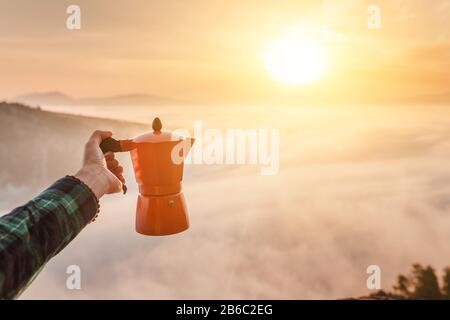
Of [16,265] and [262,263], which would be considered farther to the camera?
[262,263]

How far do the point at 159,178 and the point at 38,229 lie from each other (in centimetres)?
43

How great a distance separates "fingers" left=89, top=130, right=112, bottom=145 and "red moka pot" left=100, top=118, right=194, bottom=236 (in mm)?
49

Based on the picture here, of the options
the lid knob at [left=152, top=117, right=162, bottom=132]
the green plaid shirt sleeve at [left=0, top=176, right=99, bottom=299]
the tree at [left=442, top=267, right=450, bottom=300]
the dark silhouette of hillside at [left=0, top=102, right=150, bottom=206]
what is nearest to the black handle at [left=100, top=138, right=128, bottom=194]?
the lid knob at [left=152, top=117, right=162, bottom=132]

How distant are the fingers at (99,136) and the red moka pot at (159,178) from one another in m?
0.05

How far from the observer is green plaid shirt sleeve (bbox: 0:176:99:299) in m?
0.39

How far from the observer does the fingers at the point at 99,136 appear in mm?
674

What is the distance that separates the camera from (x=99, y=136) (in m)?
0.70

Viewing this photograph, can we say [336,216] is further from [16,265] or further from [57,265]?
[16,265]

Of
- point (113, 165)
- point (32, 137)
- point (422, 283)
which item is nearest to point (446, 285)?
point (422, 283)

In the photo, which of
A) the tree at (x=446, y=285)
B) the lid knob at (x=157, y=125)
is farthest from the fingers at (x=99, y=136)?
the tree at (x=446, y=285)
